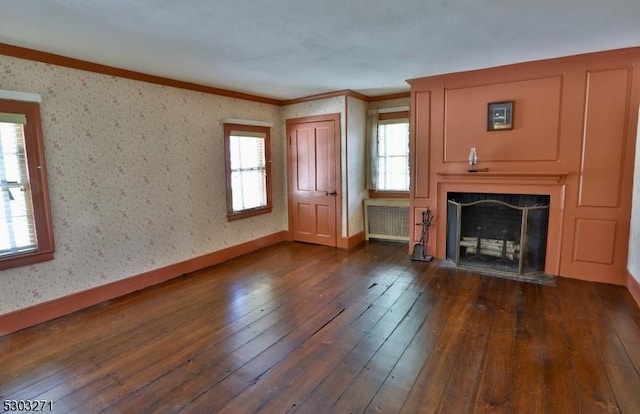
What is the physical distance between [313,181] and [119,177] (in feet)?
9.16

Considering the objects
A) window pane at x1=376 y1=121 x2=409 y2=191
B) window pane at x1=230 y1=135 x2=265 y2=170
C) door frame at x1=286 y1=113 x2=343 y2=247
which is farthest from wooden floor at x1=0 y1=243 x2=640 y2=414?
window pane at x1=376 y1=121 x2=409 y2=191

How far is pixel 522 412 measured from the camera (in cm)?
191

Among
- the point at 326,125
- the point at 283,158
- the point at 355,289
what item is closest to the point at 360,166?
the point at 326,125

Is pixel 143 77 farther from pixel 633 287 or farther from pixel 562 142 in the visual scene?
pixel 633 287

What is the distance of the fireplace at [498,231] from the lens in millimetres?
4027

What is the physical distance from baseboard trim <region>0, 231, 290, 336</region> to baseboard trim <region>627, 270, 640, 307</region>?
14.9 feet

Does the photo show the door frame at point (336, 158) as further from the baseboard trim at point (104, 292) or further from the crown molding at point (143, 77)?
the baseboard trim at point (104, 292)

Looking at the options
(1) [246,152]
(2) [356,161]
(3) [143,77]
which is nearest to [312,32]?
(3) [143,77]

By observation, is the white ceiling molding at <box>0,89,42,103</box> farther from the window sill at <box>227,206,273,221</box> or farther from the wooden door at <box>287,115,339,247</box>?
the wooden door at <box>287,115,339,247</box>

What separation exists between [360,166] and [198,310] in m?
3.38

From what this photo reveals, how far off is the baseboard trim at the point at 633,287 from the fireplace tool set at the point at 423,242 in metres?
2.00

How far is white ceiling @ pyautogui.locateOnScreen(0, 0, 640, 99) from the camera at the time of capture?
2.30 metres

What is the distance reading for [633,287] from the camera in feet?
11.0

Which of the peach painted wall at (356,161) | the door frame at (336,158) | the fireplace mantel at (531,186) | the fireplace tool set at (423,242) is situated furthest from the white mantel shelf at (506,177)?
the door frame at (336,158)
